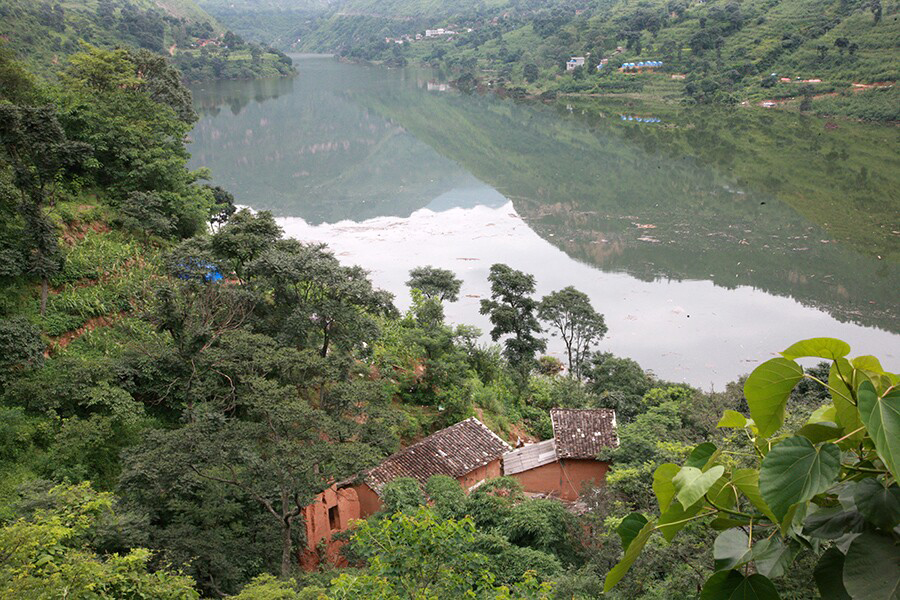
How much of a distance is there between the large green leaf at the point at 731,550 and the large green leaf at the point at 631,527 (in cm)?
14

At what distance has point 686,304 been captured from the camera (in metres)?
17.9

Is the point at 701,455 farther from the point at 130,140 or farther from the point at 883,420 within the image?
the point at 130,140

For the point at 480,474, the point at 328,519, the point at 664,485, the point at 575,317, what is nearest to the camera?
the point at 664,485

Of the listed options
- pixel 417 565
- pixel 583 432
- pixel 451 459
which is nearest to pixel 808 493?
pixel 417 565

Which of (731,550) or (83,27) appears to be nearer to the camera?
(731,550)

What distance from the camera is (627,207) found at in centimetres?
2488

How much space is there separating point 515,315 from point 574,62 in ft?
146

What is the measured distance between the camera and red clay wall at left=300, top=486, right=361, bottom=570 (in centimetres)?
812

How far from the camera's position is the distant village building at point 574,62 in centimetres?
5299

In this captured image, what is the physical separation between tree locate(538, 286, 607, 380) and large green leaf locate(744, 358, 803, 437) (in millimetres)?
13729

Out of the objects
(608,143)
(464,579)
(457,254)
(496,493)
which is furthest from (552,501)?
(608,143)

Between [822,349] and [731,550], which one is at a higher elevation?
[822,349]

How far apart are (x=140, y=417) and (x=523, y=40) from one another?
6114 centimetres

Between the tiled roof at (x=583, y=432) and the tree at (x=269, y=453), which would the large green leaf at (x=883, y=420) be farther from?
the tiled roof at (x=583, y=432)
